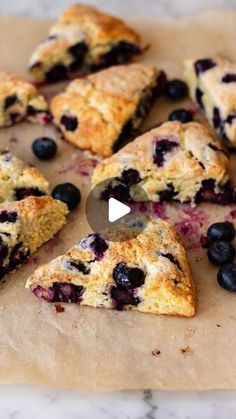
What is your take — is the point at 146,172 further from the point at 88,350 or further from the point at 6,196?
the point at 88,350

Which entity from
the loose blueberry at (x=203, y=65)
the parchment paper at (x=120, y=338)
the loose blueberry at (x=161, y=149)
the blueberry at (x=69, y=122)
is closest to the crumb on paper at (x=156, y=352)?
the parchment paper at (x=120, y=338)

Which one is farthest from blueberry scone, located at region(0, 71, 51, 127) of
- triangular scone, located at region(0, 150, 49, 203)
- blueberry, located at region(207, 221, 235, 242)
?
blueberry, located at region(207, 221, 235, 242)

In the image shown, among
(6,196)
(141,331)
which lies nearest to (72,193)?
(6,196)

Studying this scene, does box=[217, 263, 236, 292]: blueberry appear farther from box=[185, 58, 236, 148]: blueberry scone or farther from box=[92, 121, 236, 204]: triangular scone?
box=[185, 58, 236, 148]: blueberry scone

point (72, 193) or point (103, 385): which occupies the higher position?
point (72, 193)

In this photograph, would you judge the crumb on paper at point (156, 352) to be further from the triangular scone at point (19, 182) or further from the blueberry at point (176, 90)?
the blueberry at point (176, 90)
